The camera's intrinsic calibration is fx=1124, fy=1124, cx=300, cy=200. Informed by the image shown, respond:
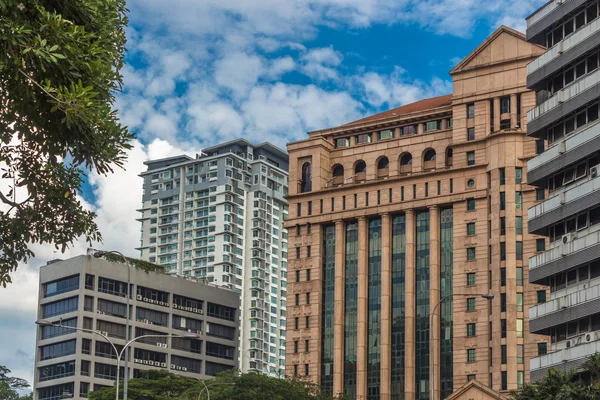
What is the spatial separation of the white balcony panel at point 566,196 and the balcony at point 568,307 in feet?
16.0

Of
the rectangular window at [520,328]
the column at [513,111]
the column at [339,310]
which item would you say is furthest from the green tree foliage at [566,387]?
the column at [339,310]

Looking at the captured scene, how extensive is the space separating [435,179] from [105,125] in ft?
356

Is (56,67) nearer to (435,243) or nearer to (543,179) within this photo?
(543,179)

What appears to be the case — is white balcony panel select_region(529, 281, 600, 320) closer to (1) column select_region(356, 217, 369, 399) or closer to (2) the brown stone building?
(2) the brown stone building

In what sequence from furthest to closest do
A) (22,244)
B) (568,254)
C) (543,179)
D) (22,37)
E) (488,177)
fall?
1. (488,177)
2. (543,179)
3. (568,254)
4. (22,244)
5. (22,37)

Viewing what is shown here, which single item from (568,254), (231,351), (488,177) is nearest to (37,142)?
(568,254)

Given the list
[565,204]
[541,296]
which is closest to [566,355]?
[565,204]

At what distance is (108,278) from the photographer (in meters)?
140

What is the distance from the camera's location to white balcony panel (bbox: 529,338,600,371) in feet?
192

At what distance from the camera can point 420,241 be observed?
12538 cm

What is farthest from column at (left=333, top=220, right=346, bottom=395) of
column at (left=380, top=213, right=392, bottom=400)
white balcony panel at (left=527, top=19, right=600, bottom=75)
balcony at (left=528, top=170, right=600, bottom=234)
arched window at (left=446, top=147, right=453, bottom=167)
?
white balcony panel at (left=527, top=19, right=600, bottom=75)

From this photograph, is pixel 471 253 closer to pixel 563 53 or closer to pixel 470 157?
pixel 470 157

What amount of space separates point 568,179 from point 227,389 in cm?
4827

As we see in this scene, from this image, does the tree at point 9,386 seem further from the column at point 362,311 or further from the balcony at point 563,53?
the balcony at point 563,53
